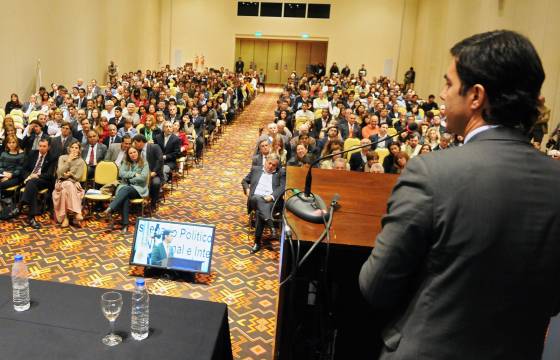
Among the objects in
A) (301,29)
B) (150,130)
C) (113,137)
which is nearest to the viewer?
(113,137)

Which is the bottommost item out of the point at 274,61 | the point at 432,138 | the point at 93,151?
the point at 93,151

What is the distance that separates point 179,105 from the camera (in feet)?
41.4

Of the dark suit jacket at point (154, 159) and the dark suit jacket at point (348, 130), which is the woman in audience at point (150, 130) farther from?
the dark suit jacket at point (348, 130)

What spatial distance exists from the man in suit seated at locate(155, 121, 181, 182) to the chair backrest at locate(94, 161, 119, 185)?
3.83 feet

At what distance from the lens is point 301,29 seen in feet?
84.3

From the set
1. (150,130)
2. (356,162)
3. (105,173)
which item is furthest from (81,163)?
(356,162)

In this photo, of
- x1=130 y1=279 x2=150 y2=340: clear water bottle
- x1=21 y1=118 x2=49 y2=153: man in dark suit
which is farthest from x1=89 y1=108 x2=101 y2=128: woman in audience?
x1=130 y1=279 x2=150 y2=340: clear water bottle

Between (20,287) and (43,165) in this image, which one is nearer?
(20,287)

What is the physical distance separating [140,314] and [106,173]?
492cm

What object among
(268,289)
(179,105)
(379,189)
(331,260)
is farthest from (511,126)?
(179,105)

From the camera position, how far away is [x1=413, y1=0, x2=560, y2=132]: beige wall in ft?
32.8

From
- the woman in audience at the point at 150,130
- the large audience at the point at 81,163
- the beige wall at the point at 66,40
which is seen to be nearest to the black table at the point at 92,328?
the large audience at the point at 81,163

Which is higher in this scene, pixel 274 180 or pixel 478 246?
pixel 478 246

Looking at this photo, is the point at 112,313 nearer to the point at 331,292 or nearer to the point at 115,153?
the point at 331,292
